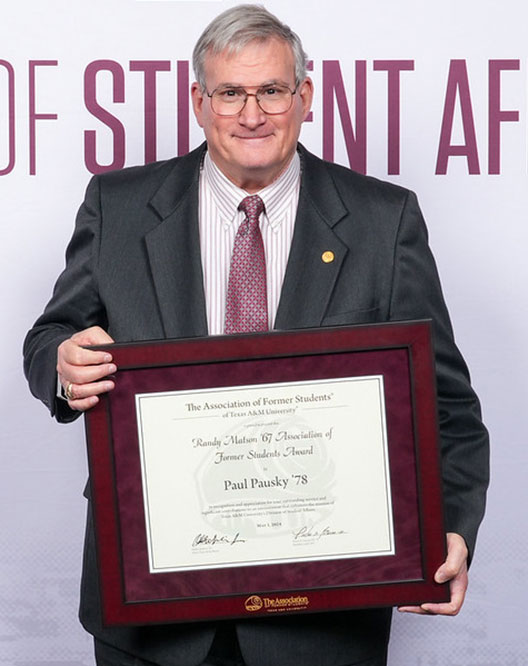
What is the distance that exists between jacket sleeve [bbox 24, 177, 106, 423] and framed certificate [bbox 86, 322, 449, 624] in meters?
0.20

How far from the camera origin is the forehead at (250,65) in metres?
1.44

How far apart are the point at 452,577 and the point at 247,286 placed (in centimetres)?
42

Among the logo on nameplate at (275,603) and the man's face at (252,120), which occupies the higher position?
the man's face at (252,120)

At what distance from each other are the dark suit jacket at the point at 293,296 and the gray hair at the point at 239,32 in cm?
15

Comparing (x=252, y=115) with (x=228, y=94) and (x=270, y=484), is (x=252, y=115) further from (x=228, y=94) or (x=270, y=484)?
(x=270, y=484)

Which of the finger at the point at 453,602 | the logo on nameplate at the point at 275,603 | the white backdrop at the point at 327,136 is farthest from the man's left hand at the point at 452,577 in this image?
the white backdrop at the point at 327,136

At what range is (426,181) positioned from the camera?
2033mm

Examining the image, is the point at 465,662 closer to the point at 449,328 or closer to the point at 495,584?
the point at 495,584

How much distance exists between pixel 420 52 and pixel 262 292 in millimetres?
768

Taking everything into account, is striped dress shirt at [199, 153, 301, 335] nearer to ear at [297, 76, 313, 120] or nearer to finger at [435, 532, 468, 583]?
ear at [297, 76, 313, 120]

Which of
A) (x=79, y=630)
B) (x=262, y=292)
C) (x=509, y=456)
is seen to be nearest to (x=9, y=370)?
(x=79, y=630)

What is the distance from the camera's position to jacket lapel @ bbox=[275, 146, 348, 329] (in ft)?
4.64
